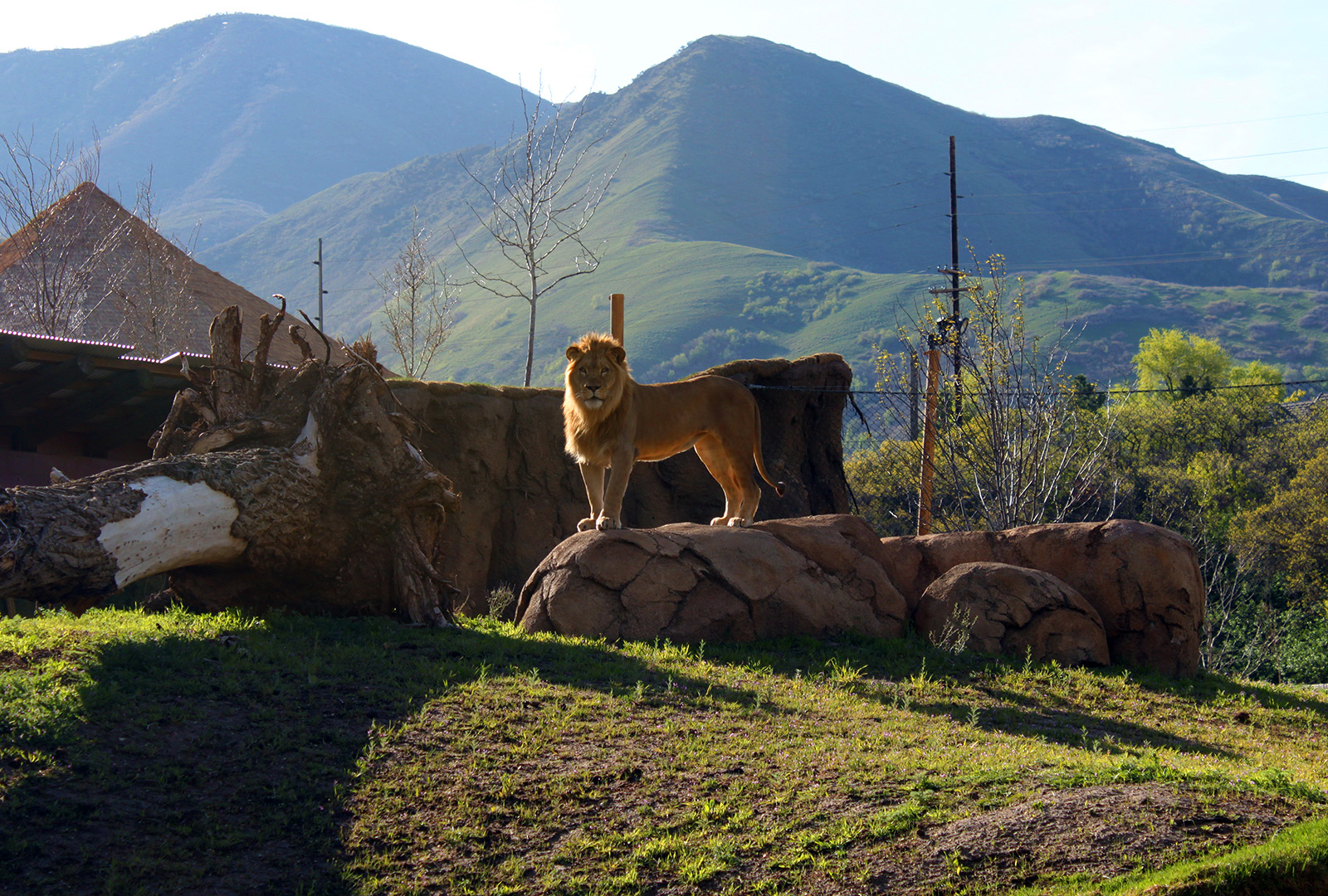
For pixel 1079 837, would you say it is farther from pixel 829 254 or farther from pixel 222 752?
pixel 829 254

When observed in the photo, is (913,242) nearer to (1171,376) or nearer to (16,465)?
(1171,376)

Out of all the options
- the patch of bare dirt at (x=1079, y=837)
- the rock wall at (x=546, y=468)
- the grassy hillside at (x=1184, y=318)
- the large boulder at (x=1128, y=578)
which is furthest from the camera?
the grassy hillside at (x=1184, y=318)

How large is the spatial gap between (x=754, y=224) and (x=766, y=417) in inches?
6756

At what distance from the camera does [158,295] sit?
25.6 m

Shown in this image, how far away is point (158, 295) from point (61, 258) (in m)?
2.45

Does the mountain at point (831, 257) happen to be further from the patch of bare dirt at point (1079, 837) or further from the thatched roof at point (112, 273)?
the patch of bare dirt at point (1079, 837)

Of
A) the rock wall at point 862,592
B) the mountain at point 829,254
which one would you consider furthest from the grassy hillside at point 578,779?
the mountain at point 829,254

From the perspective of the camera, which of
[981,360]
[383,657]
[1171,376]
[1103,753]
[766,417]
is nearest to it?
[1103,753]

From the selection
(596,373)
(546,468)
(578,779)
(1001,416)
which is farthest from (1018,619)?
(1001,416)

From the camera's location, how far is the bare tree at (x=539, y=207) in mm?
20947

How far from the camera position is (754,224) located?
18188 cm

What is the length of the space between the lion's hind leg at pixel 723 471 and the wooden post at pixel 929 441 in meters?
4.63

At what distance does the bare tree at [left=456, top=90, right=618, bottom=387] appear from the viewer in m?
20.9

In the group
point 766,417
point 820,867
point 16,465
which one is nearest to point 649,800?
point 820,867
